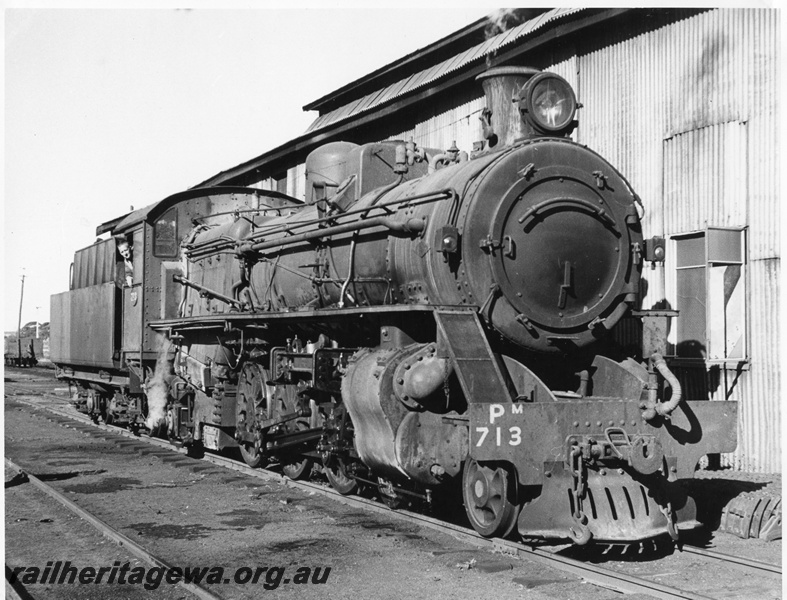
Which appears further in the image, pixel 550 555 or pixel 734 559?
pixel 734 559

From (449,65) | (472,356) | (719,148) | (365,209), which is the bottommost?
(472,356)

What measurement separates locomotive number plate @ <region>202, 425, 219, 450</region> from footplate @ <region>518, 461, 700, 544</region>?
6.81m

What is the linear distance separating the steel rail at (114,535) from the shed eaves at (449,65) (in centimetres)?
987

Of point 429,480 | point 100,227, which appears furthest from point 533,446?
point 100,227

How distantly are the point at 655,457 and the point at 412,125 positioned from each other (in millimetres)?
13169

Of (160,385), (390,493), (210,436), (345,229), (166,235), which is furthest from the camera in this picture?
(166,235)

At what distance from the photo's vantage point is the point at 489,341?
311 inches

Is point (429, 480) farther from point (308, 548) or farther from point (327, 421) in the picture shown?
point (327, 421)

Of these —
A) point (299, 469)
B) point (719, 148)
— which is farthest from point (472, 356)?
point (719, 148)

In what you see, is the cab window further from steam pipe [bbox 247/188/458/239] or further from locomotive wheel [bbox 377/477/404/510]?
locomotive wheel [bbox 377/477/404/510]

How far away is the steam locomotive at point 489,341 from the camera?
7.00 metres

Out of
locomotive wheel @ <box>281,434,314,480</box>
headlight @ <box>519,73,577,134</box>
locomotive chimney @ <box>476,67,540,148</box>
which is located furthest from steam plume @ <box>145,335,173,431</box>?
headlight @ <box>519,73,577,134</box>

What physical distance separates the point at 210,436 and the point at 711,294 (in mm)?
7353

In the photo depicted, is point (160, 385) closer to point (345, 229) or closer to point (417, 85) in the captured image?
point (345, 229)
